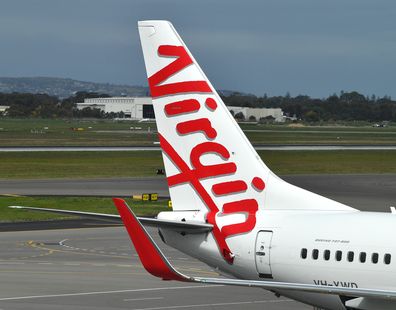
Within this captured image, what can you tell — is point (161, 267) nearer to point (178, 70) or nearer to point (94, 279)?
point (178, 70)

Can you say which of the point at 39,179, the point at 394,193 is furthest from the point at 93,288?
the point at 39,179

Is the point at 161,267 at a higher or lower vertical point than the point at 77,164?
higher

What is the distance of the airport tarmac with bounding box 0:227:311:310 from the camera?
37156mm

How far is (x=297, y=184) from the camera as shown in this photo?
96.4 metres

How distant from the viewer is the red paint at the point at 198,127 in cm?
3117

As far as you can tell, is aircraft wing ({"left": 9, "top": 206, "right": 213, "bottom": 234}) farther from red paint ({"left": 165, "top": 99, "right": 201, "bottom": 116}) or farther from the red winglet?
the red winglet

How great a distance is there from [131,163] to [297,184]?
112ft

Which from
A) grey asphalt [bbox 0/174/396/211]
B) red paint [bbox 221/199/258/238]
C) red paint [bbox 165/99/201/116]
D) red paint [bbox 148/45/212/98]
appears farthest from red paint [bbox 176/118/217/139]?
grey asphalt [bbox 0/174/396/211]

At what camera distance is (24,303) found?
37.2m

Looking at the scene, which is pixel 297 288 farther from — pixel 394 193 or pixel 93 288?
pixel 394 193

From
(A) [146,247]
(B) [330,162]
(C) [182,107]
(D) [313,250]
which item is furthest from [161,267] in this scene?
(B) [330,162]

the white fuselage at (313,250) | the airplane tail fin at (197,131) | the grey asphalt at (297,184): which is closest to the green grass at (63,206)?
the grey asphalt at (297,184)

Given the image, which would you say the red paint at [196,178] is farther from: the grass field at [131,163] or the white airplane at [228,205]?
the grass field at [131,163]

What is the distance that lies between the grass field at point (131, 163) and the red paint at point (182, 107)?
7498 cm
